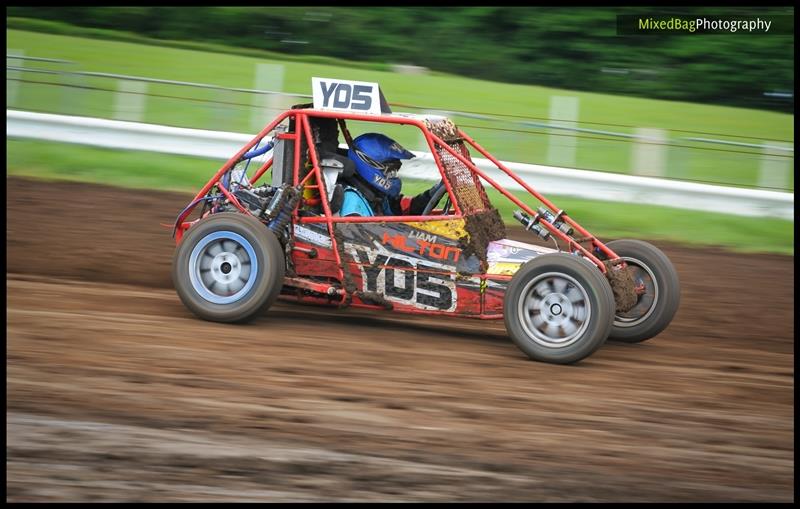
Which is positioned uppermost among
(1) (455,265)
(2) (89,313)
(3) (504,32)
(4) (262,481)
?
(3) (504,32)

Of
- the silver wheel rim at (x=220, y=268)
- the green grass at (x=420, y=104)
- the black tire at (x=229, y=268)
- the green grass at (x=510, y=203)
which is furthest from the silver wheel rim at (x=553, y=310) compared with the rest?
the green grass at (x=510, y=203)

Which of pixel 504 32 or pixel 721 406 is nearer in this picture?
pixel 721 406

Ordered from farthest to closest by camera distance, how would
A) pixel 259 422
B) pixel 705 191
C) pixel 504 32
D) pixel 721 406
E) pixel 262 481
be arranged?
pixel 504 32, pixel 705 191, pixel 721 406, pixel 259 422, pixel 262 481

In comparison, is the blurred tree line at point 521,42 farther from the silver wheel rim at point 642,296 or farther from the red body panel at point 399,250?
the red body panel at point 399,250

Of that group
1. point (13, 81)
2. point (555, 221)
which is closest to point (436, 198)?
point (555, 221)

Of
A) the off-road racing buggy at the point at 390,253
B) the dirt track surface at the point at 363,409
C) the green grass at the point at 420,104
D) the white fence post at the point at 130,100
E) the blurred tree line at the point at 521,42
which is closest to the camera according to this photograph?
the dirt track surface at the point at 363,409

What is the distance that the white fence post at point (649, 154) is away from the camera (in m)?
12.6

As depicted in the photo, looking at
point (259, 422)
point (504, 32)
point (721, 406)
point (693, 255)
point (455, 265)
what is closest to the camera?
point (259, 422)

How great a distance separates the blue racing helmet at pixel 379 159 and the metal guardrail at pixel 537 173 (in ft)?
15.3

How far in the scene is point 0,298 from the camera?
6984mm

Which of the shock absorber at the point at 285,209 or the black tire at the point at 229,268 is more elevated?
the shock absorber at the point at 285,209

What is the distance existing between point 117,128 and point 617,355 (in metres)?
8.04

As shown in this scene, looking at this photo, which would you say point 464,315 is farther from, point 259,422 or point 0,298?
point 0,298

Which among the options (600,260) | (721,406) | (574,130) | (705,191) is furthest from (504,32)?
(721,406)
